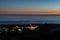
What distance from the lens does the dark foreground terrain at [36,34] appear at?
3.53 feet

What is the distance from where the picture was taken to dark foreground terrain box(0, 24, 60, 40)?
1076 millimetres

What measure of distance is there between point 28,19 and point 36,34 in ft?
0.70

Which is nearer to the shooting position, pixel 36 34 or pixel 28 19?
pixel 28 19

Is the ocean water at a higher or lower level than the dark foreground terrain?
higher

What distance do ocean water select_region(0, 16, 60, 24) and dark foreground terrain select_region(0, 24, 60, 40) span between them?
0.13 meters

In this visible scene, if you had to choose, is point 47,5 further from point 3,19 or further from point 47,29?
point 3,19

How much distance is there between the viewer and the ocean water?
3.04 feet

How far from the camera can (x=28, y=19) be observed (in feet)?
3.14

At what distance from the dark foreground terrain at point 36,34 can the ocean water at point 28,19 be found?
5.0 inches

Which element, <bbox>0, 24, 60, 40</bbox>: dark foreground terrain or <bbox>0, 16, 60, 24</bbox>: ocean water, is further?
<bbox>0, 24, 60, 40</bbox>: dark foreground terrain

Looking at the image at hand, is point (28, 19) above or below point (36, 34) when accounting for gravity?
above

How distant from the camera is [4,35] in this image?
1084 millimetres

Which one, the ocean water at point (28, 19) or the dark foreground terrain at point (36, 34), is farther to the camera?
the dark foreground terrain at point (36, 34)

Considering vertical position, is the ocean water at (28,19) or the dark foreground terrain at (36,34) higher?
the ocean water at (28,19)
